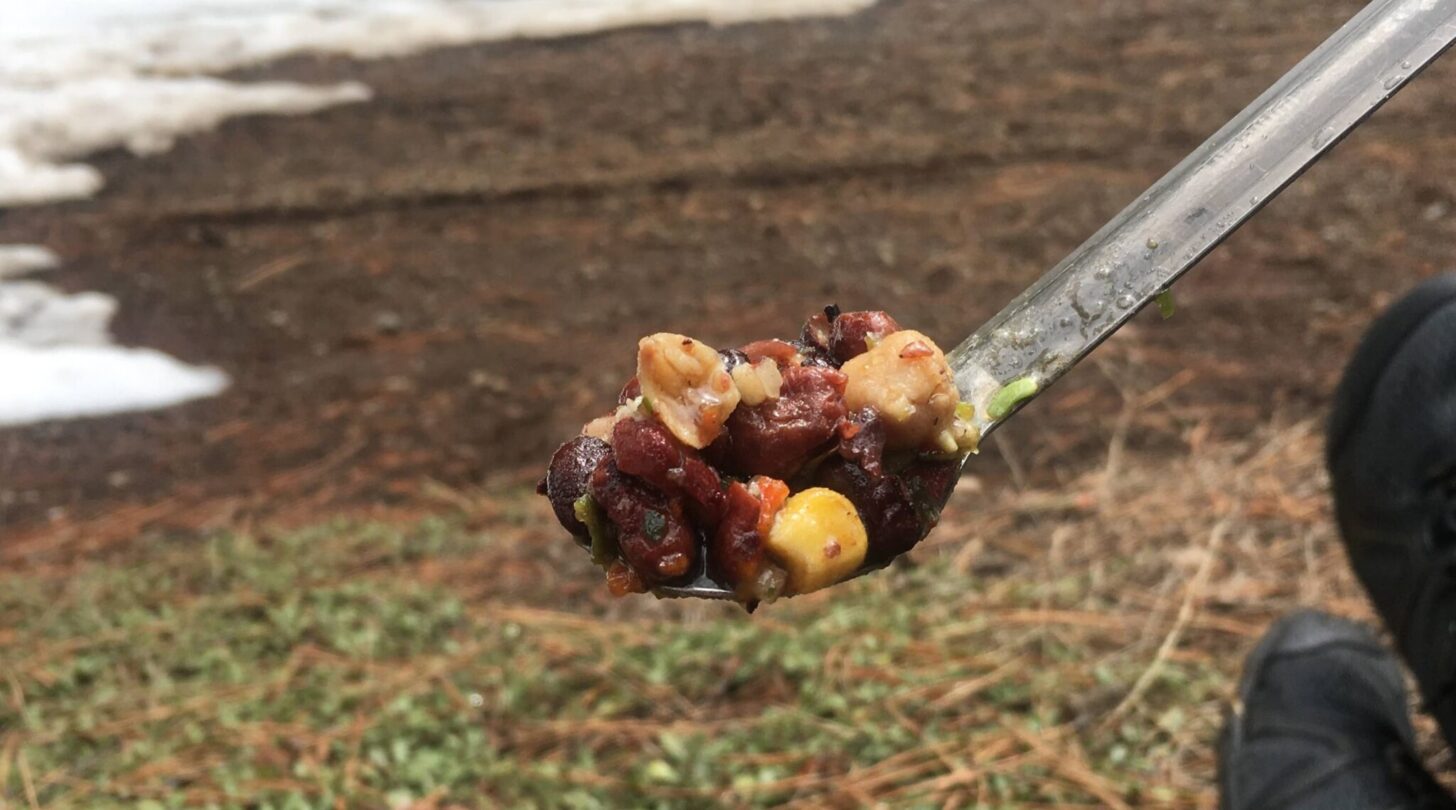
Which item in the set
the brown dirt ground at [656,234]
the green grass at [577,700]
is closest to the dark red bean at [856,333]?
the green grass at [577,700]

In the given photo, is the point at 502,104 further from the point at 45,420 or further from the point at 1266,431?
the point at 1266,431

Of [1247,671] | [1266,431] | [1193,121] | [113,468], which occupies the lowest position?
[113,468]

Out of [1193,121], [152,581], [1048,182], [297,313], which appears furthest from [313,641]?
[1193,121]

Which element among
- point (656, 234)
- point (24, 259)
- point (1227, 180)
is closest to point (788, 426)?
point (1227, 180)

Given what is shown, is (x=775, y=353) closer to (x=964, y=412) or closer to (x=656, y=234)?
(x=964, y=412)

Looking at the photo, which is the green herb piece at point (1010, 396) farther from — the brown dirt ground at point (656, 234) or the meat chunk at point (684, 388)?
the brown dirt ground at point (656, 234)

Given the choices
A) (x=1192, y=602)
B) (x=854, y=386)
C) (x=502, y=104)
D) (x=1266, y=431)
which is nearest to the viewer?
(x=854, y=386)

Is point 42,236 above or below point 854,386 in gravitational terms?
below
